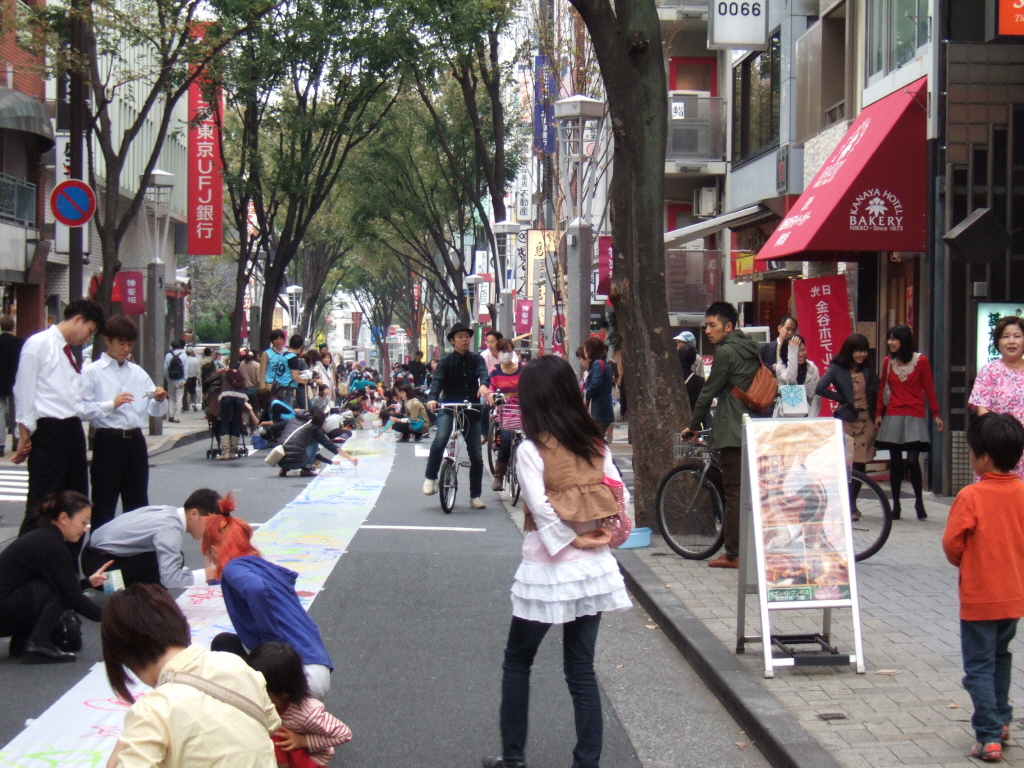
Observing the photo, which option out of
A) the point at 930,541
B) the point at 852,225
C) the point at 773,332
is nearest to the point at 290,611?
the point at 930,541

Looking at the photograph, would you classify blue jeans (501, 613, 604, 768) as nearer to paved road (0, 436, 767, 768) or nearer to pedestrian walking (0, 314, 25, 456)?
paved road (0, 436, 767, 768)

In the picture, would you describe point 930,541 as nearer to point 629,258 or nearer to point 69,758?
point 629,258

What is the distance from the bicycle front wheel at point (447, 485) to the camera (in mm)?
12383

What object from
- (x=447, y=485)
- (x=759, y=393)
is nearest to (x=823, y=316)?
(x=447, y=485)

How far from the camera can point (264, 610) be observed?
4.57 m

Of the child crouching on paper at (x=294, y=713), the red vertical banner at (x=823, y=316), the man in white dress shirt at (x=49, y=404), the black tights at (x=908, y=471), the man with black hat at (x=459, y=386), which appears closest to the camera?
the child crouching on paper at (x=294, y=713)

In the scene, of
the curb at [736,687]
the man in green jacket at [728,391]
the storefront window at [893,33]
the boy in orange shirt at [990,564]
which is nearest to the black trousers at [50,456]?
the curb at [736,687]

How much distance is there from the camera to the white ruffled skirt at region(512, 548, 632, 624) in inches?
176

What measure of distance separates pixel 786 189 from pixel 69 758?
55.0ft

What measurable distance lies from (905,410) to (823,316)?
12.3ft

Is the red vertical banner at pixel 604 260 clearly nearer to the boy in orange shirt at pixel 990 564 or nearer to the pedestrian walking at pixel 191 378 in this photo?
the pedestrian walking at pixel 191 378

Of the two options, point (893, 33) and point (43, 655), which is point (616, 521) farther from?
point (893, 33)

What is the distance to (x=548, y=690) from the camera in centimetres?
609

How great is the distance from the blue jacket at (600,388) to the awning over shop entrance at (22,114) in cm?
1380
